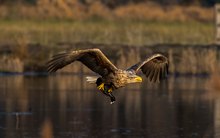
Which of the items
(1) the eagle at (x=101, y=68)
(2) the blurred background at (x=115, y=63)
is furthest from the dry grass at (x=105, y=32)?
(1) the eagle at (x=101, y=68)

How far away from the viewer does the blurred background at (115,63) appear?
24.4 meters

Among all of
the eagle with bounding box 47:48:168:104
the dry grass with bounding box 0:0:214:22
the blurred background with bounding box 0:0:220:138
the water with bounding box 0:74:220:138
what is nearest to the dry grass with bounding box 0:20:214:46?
the blurred background with bounding box 0:0:220:138

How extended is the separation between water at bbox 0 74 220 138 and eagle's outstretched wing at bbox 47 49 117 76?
2.21m

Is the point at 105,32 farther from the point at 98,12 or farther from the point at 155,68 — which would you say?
the point at 155,68

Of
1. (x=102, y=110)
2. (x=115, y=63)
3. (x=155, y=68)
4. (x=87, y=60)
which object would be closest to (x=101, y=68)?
(x=87, y=60)

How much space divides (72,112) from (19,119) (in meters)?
2.02

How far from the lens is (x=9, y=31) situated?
44438 mm

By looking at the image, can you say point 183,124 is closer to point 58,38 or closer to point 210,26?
point 58,38

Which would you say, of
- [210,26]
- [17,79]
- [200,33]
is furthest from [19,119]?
[210,26]

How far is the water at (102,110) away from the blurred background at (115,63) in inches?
0.8

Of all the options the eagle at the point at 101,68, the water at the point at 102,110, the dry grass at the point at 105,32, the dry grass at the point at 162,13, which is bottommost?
the water at the point at 102,110

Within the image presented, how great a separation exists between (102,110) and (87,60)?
6.87 metres

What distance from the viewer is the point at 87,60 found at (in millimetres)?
20250

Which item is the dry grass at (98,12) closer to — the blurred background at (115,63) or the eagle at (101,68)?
the blurred background at (115,63)
